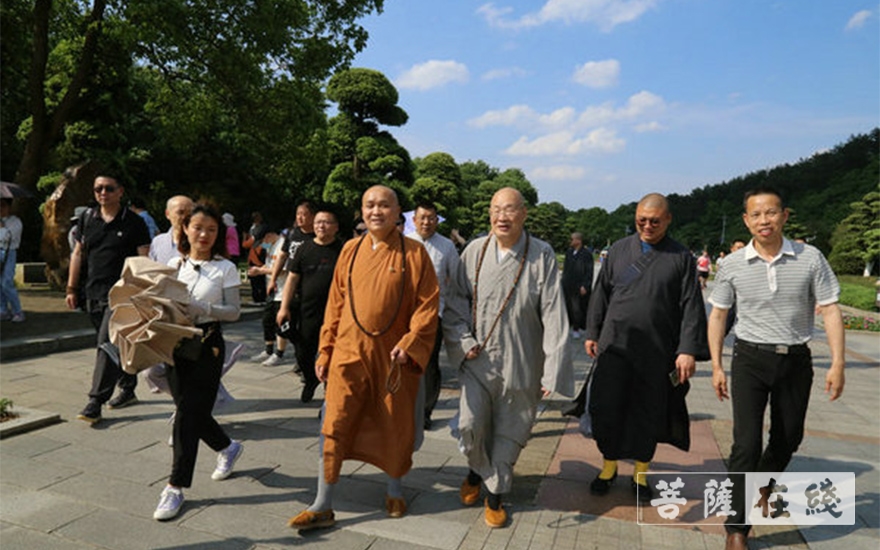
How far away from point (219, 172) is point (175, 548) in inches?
886

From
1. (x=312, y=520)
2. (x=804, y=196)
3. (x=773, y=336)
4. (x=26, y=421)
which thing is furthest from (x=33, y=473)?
(x=804, y=196)

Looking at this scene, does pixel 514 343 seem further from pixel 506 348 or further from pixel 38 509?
pixel 38 509

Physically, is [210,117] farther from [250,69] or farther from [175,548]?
[175,548]

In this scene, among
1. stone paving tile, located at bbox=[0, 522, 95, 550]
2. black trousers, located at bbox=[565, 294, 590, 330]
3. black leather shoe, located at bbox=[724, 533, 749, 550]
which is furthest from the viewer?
black trousers, located at bbox=[565, 294, 590, 330]

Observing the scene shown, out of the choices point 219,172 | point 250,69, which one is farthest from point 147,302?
point 219,172

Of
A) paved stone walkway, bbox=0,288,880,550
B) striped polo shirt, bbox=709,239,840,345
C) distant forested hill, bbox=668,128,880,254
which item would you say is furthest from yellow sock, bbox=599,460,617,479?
distant forested hill, bbox=668,128,880,254

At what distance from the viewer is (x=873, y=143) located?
3034 inches

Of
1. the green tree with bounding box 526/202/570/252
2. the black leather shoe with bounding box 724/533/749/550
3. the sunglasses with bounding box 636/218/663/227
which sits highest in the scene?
the green tree with bounding box 526/202/570/252

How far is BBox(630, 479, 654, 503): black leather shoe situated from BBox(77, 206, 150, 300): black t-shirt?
450 cm

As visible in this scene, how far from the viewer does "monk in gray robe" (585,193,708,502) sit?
3.46 meters

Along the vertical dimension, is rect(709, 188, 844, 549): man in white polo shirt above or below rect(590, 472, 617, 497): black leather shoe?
above

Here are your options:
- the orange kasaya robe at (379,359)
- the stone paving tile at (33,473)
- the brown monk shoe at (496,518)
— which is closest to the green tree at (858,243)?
the brown monk shoe at (496,518)

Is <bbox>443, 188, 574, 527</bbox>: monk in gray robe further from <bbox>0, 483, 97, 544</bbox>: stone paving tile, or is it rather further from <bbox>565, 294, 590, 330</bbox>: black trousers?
<bbox>565, 294, 590, 330</bbox>: black trousers

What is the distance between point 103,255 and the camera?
4.69 metres
